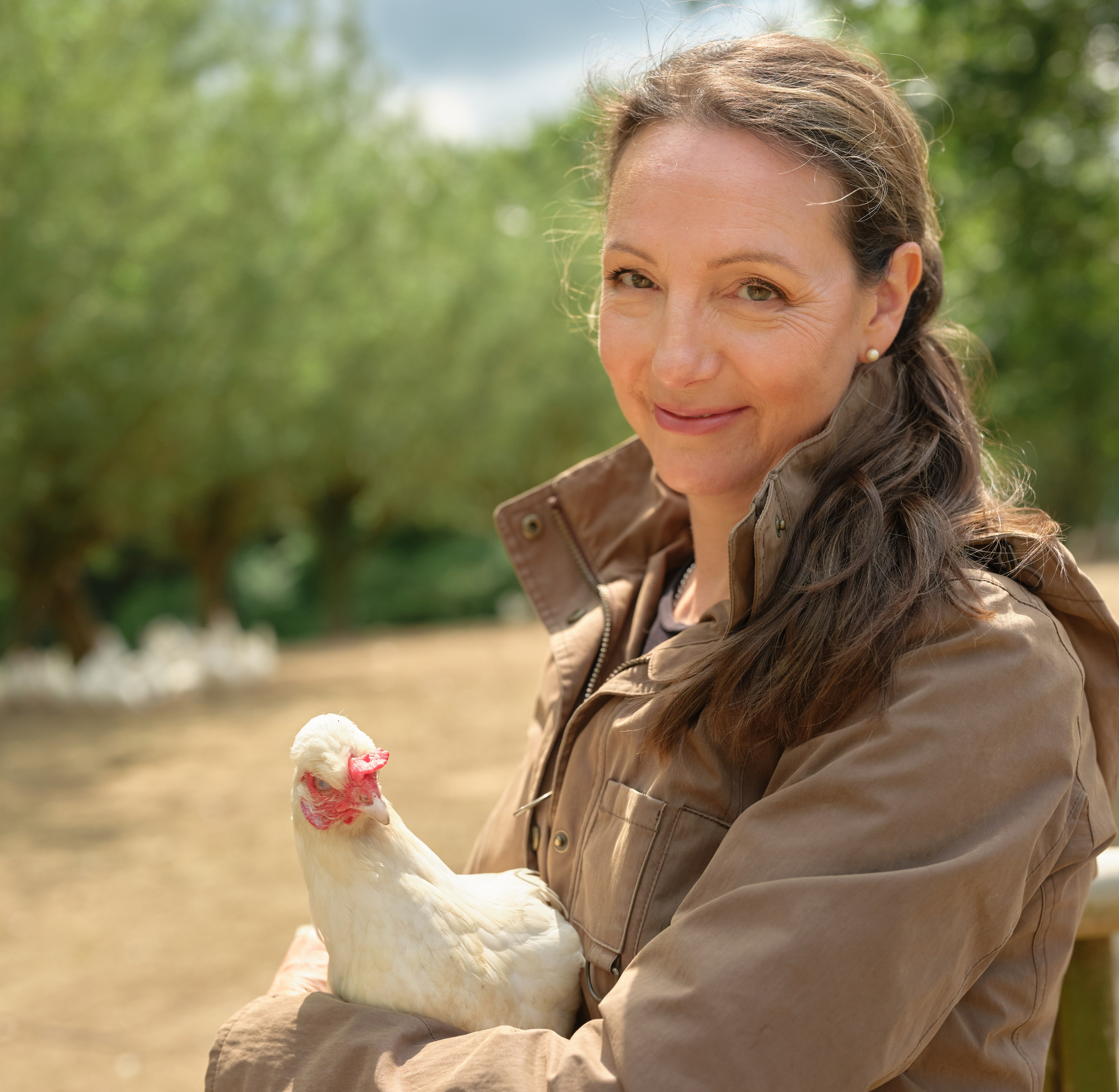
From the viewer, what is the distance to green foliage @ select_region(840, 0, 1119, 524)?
19.0 ft

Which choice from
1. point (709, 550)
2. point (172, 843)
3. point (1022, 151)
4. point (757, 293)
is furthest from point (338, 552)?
point (757, 293)

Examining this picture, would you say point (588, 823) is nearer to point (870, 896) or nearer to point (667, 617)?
point (667, 617)

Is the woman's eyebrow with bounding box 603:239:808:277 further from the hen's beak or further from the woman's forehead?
the hen's beak

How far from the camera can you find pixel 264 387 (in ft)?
43.0

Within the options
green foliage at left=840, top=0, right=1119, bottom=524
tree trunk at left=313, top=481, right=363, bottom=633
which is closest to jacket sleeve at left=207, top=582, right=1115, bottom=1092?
green foliage at left=840, top=0, right=1119, bottom=524

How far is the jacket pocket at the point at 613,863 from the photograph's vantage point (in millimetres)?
1451

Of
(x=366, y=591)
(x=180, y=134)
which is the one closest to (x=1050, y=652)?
(x=180, y=134)

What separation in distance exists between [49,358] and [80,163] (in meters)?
1.66

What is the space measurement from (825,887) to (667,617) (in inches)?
30.6

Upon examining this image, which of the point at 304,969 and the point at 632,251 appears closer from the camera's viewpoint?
the point at 632,251

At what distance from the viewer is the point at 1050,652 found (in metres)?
1.24

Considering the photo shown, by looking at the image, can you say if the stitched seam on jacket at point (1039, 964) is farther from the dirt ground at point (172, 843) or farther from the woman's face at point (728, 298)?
the dirt ground at point (172, 843)

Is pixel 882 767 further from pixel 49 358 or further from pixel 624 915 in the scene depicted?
pixel 49 358

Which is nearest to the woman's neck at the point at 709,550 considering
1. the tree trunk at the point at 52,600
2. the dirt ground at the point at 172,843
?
the dirt ground at the point at 172,843
